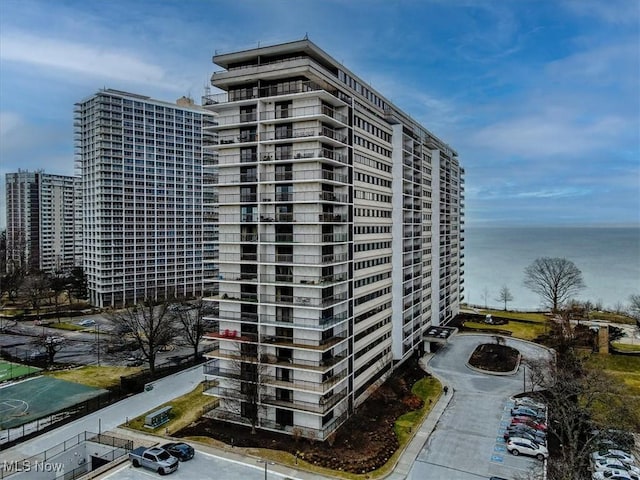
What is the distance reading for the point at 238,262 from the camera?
3353cm

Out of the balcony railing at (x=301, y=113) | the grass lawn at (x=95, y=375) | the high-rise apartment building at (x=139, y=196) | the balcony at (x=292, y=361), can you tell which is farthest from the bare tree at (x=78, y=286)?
the balcony railing at (x=301, y=113)

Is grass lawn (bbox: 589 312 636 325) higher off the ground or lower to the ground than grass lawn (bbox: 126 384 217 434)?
lower

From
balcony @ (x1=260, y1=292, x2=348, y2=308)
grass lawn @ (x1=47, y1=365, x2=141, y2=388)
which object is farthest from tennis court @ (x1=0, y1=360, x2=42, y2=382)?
balcony @ (x1=260, y1=292, x2=348, y2=308)

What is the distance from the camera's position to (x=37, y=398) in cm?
3944

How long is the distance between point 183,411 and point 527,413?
27.4 meters

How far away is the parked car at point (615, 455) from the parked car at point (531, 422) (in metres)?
3.57

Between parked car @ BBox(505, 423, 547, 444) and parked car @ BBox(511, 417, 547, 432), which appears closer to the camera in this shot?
parked car @ BBox(505, 423, 547, 444)

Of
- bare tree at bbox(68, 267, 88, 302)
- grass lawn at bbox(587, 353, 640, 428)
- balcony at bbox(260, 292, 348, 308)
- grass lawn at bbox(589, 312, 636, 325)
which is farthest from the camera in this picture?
bare tree at bbox(68, 267, 88, 302)

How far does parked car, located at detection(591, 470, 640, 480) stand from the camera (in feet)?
86.9

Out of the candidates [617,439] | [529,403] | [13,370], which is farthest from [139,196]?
[617,439]

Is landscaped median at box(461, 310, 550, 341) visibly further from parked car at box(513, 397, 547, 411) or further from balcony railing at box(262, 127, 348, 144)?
balcony railing at box(262, 127, 348, 144)

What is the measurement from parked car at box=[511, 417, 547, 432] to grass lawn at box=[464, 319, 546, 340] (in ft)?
102

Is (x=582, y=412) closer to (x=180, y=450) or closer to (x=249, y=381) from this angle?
(x=249, y=381)

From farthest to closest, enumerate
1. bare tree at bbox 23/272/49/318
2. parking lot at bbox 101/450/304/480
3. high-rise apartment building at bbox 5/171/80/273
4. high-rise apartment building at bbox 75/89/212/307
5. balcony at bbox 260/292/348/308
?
high-rise apartment building at bbox 5/171/80/273 → high-rise apartment building at bbox 75/89/212/307 → bare tree at bbox 23/272/49/318 → balcony at bbox 260/292/348/308 → parking lot at bbox 101/450/304/480
